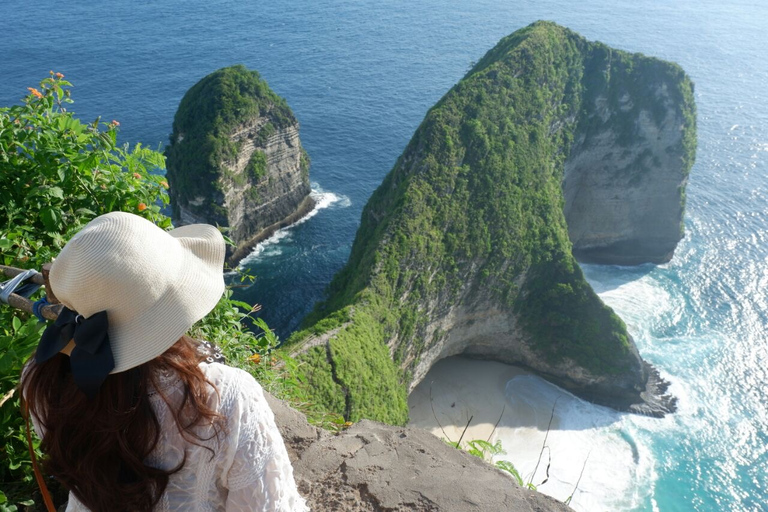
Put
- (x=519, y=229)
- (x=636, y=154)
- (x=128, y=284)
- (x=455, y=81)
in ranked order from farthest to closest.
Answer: (x=455, y=81) < (x=636, y=154) < (x=519, y=229) < (x=128, y=284)

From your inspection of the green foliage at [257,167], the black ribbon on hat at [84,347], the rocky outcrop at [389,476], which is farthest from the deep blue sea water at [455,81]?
the black ribbon on hat at [84,347]

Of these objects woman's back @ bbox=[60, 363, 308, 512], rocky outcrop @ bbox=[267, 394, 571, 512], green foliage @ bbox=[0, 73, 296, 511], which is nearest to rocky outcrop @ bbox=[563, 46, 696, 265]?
rocky outcrop @ bbox=[267, 394, 571, 512]

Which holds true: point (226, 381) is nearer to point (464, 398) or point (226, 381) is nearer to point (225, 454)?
point (225, 454)

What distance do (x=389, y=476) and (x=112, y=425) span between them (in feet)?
15.3

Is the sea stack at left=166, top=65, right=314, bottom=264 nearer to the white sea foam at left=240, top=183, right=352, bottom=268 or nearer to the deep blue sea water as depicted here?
the white sea foam at left=240, top=183, right=352, bottom=268

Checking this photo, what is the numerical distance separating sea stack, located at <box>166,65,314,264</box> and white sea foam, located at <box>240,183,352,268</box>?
2.49 feet

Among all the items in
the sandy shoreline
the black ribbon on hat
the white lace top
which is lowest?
the sandy shoreline

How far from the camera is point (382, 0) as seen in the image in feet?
429

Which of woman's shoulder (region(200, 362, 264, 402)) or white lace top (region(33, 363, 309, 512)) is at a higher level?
woman's shoulder (region(200, 362, 264, 402))

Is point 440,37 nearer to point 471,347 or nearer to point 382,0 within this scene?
point 382,0

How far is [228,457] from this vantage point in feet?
11.6

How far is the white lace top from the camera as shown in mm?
3408

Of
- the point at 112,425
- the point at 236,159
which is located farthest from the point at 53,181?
the point at 236,159

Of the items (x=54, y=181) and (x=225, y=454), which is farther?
(x=54, y=181)
